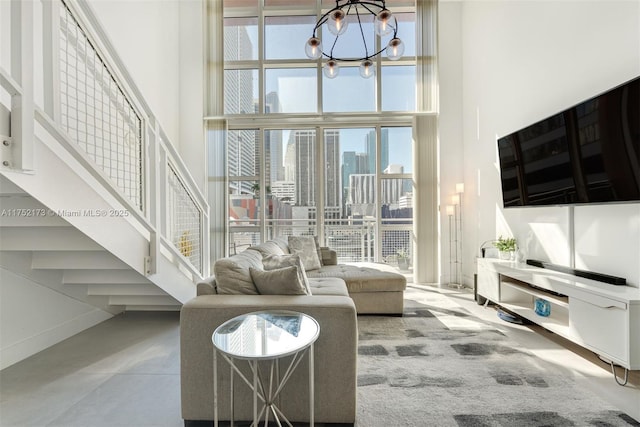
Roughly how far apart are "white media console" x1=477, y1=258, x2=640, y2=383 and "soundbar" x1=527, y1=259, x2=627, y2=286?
7 centimetres

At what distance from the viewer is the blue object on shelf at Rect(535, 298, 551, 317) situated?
106 inches

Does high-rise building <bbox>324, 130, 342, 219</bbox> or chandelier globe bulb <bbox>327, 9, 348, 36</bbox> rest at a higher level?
chandelier globe bulb <bbox>327, 9, 348, 36</bbox>

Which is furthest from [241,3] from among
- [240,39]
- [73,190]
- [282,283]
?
[282,283]

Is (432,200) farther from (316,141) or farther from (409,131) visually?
(316,141)

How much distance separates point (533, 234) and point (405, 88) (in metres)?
3.03

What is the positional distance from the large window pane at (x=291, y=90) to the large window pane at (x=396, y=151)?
133 centimetres

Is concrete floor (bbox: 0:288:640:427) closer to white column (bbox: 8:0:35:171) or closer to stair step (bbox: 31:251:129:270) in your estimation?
stair step (bbox: 31:251:129:270)

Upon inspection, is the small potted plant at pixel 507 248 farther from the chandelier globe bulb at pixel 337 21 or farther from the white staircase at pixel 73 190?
the white staircase at pixel 73 190

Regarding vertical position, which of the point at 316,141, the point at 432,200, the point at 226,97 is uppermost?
the point at 226,97

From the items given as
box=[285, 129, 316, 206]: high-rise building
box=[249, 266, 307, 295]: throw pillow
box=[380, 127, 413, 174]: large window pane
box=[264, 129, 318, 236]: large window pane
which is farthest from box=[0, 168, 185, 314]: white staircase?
box=[380, 127, 413, 174]: large window pane

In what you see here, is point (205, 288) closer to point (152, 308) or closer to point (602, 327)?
point (152, 308)

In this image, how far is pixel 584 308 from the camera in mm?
2188

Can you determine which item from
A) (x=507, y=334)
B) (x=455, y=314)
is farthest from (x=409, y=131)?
(x=507, y=334)

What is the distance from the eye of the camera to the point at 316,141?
521 centimetres
